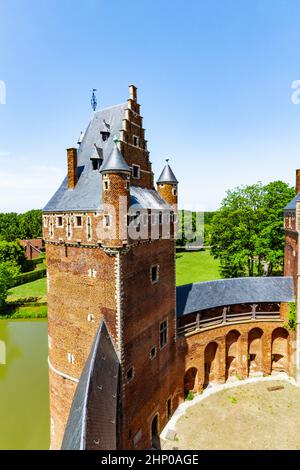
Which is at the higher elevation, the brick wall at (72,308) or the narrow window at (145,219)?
the narrow window at (145,219)

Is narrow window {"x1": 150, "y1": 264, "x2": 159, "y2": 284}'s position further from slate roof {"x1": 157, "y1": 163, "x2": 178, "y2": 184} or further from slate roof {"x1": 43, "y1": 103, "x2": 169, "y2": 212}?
slate roof {"x1": 157, "y1": 163, "x2": 178, "y2": 184}

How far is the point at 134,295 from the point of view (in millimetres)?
15336

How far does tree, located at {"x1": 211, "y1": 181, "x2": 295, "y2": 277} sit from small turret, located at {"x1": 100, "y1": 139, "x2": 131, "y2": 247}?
81.1ft

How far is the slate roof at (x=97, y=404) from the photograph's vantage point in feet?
29.8

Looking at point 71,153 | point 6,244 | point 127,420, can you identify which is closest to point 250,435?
point 127,420

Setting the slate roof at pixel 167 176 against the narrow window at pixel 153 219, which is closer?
the narrow window at pixel 153 219

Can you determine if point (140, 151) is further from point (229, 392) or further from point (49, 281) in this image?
point (229, 392)

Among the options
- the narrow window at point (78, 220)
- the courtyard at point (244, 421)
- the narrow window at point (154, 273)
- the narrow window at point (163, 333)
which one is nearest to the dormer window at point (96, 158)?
the narrow window at point (78, 220)

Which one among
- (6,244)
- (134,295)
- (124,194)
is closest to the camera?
(124,194)

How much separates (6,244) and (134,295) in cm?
4854

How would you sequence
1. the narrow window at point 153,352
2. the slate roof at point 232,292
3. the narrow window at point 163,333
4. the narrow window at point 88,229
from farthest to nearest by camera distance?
the slate roof at point 232,292, the narrow window at point 163,333, the narrow window at point 153,352, the narrow window at point 88,229

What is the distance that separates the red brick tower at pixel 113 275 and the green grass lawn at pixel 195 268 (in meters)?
36.2

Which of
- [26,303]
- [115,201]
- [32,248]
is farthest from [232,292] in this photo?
[32,248]

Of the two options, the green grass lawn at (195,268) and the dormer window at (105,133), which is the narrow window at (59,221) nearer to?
the dormer window at (105,133)
